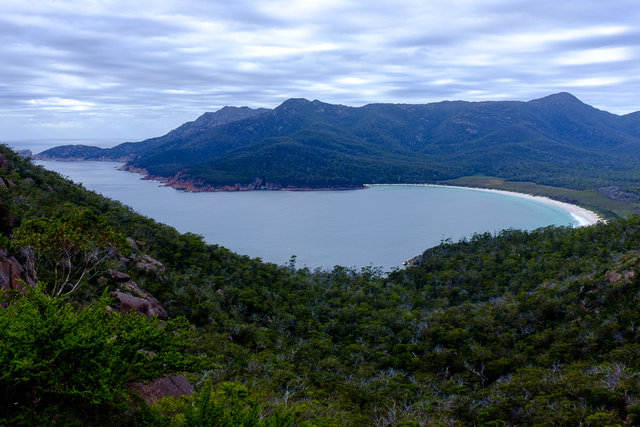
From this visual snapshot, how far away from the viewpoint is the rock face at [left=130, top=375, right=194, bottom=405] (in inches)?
448

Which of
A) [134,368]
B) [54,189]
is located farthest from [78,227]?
[54,189]

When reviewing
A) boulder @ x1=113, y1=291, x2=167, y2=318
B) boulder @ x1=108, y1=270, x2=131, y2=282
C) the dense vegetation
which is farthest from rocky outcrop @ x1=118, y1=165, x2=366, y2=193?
boulder @ x1=113, y1=291, x2=167, y2=318

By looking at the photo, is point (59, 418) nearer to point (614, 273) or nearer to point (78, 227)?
point (78, 227)

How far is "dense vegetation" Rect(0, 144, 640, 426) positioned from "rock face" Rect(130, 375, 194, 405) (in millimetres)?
846

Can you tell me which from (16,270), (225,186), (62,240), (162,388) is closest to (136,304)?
(62,240)

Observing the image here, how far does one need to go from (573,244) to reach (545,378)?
108ft

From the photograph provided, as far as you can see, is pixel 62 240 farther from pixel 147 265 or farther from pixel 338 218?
pixel 338 218

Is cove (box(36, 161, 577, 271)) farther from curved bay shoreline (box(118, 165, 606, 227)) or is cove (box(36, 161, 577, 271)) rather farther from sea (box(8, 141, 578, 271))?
curved bay shoreline (box(118, 165, 606, 227))

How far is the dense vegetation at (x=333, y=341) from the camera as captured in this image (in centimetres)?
907

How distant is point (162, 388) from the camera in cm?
1212

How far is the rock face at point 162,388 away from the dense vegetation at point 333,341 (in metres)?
0.85

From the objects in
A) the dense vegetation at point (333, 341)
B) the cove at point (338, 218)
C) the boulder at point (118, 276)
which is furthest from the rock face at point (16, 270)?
the cove at point (338, 218)

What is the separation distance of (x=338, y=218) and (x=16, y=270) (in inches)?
3603

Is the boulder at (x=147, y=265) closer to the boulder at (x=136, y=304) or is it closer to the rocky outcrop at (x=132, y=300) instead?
the rocky outcrop at (x=132, y=300)
